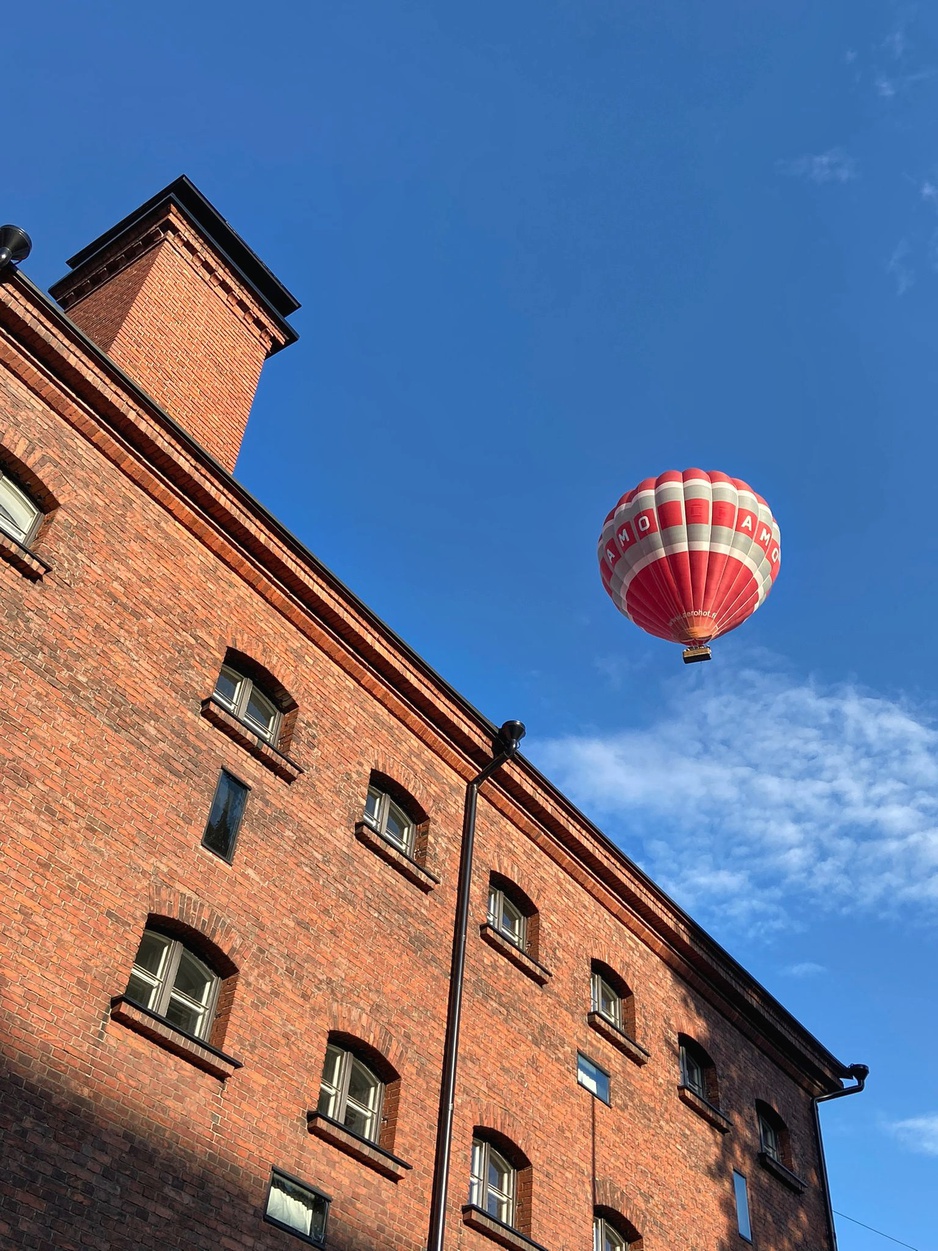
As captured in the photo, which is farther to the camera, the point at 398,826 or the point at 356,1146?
the point at 398,826

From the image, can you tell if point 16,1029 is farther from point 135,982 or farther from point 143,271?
point 143,271

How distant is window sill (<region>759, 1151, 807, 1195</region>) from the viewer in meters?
18.7

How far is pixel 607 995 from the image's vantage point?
1750 centimetres

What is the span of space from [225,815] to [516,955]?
4.81 meters

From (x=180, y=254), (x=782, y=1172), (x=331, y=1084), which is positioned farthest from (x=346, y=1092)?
(x=180, y=254)

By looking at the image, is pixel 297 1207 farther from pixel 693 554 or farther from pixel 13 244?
pixel 693 554

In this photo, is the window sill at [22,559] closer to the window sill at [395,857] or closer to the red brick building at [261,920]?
the red brick building at [261,920]

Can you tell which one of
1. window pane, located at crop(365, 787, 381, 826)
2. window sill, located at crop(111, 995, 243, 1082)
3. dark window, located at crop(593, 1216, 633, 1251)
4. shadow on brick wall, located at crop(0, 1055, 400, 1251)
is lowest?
shadow on brick wall, located at crop(0, 1055, 400, 1251)

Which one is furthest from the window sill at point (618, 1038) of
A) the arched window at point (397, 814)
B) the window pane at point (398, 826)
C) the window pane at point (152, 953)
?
the window pane at point (152, 953)

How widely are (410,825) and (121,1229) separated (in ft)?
21.8

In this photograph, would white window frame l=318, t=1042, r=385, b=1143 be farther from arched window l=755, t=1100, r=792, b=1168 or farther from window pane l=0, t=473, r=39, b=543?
arched window l=755, t=1100, r=792, b=1168

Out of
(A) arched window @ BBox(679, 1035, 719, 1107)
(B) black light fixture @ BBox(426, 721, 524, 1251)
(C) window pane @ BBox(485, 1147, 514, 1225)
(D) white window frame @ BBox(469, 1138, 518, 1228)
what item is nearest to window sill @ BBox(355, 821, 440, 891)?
(B) black light fixture @ BBox(426, 721, 524, 1251)

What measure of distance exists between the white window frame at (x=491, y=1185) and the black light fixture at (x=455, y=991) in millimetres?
698

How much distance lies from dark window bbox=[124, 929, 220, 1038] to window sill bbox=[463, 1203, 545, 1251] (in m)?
3.73
